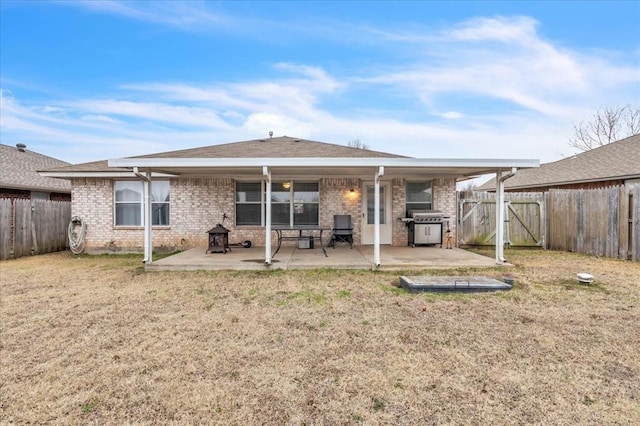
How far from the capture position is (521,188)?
15.6m

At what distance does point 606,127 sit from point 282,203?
28187mm

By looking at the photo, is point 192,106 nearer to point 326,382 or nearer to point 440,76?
point 440,76

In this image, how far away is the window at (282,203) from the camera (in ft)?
33.6

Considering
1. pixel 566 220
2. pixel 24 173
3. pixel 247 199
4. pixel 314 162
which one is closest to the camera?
pixel 314 162

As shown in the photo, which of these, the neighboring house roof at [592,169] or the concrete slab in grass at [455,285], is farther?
the neighboring house roof at [592,169]

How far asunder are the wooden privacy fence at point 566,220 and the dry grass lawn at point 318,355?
3727 mm

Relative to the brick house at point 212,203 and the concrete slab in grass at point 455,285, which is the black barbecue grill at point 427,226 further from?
the concrete slab in grass at point 455,285

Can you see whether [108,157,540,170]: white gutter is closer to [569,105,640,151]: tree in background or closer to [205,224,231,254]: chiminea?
[205,224,231,254]: chiminea

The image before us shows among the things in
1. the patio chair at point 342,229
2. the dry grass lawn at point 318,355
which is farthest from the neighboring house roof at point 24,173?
the patio chair at point 342,229

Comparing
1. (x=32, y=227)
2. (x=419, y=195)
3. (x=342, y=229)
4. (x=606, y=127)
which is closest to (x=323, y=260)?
(x=342, y=229)

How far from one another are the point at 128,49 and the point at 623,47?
69.9ft

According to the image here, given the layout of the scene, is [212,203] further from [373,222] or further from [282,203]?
[373,222]

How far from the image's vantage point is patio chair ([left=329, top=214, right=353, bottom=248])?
9.52 m

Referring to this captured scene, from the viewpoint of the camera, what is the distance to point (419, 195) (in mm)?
10609
